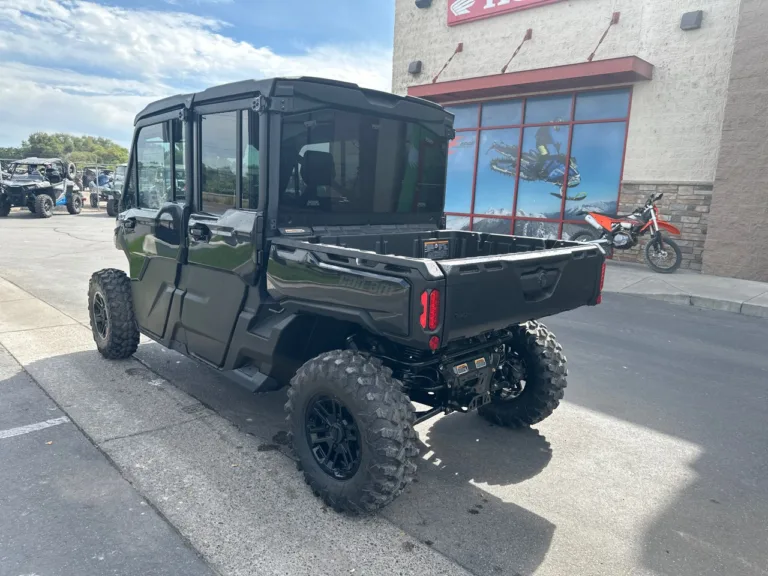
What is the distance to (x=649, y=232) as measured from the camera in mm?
11812

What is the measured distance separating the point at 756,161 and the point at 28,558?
11746mm

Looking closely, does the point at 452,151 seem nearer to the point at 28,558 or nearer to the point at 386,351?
the point at 386,351

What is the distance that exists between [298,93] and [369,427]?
198cm

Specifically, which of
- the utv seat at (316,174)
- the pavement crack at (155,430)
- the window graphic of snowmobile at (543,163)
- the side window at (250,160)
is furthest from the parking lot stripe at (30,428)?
the window graphic of snowmobile at (543,163)

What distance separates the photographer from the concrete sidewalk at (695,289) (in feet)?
28.6

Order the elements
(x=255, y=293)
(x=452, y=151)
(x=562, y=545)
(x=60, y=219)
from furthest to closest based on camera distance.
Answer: (x=60, y=219) < (x=452, y=151) < (x=255, y=293) < (x=562, y=545)

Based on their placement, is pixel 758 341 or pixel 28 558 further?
pixel 758 341

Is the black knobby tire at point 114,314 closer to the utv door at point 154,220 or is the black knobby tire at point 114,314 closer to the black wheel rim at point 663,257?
the utv door at point 154,220

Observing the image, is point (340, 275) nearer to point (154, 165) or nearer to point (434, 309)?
point (434, 309)

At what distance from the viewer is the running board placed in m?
3.66

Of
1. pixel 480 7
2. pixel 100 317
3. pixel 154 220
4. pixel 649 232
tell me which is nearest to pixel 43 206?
pixel 480 7

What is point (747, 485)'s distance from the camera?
11.4 feet

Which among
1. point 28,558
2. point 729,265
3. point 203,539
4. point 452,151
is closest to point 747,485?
point 203,539

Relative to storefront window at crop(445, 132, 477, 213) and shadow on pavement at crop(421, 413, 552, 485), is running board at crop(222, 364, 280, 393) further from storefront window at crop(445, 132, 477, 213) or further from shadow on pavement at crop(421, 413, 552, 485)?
storefront window at crop(445, 132, 477, 213)
